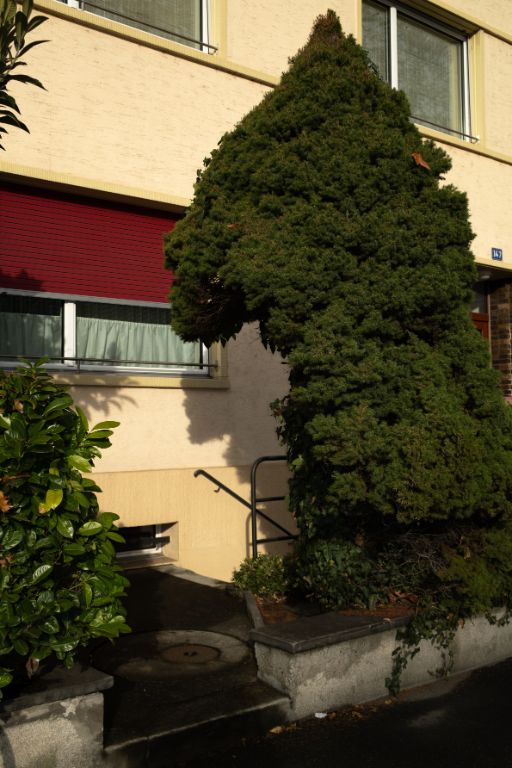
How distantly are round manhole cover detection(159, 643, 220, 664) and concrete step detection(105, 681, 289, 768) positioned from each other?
1.88 ft

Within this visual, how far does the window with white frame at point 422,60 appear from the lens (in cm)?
1028

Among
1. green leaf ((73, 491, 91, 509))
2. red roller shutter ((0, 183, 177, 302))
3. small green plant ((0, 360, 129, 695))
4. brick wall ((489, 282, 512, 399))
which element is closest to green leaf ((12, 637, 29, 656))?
small green plant ((0, 360, 129, 695))

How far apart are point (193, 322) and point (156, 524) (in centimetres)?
255

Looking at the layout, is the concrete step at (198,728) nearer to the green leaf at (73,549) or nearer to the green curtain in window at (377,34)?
the green leaf at (73,549)

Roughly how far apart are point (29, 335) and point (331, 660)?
4104mm

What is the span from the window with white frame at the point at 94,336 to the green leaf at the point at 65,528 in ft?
10.9

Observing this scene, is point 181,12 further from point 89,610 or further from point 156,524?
point 89,610

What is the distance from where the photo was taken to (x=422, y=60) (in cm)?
1080

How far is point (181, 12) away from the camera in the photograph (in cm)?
830

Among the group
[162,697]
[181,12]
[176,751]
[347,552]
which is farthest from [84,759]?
[181,12]

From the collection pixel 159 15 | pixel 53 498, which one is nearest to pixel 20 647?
pixel 53 498

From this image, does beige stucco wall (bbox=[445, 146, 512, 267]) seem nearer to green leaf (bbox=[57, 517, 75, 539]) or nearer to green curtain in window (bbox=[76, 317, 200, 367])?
green curtain in window (bbox=[76, 317, 200, 367])

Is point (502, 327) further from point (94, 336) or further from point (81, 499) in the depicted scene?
point (81, 499)

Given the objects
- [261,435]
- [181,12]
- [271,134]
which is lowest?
[261,435]
